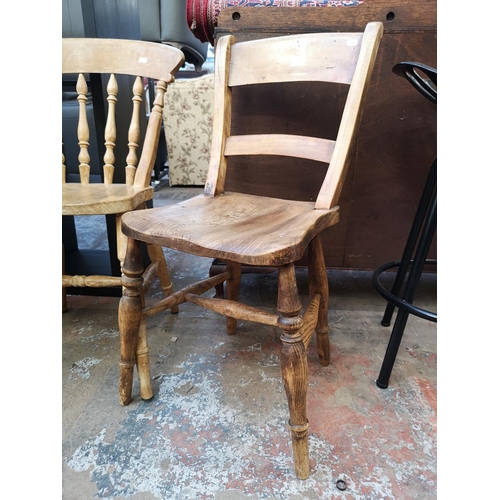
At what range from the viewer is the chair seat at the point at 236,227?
0.72 metres

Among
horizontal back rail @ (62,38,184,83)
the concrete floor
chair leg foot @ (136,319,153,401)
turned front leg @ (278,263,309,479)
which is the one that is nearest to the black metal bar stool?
the concrete floor

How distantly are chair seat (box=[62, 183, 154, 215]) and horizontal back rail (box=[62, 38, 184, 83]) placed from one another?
39cm

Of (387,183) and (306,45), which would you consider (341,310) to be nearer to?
(387,183)

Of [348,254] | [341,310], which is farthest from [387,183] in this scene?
[341,310]

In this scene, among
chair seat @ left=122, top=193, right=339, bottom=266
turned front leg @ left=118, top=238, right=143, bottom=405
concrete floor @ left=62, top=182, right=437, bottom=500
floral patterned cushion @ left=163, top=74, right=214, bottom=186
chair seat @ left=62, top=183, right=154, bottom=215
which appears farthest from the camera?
floral patterned cushion @ left=163, top=74, right=214, bottom=186

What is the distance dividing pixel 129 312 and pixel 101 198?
0.35 metres

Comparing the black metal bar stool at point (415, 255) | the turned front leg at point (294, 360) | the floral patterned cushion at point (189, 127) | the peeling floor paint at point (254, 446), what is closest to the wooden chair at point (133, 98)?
the peeling floor paint at point (254, 446)

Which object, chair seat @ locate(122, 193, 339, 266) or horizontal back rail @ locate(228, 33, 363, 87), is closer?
chair seat @ locate(122, 193, 339, 266)

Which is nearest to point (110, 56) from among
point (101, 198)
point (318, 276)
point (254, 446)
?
point (101, 198)

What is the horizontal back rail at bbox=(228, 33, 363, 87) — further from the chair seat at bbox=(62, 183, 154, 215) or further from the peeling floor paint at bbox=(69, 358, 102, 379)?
the peeling floor paint at bbox=(69, 358, 102, 379)

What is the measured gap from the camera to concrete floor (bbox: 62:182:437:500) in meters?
0.83

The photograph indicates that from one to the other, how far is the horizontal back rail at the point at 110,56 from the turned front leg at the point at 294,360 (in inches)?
34.8

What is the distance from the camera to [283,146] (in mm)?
1111

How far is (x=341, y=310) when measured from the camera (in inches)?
61.2
